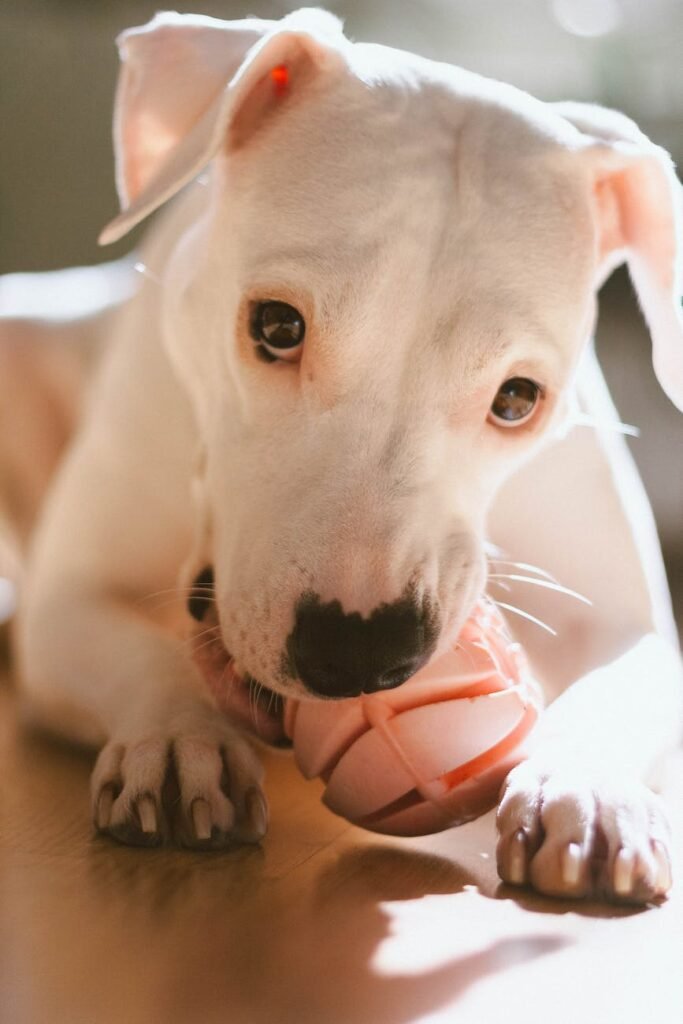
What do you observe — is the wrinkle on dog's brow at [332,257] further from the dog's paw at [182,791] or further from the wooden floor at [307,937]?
the wooden floor at [307,937]

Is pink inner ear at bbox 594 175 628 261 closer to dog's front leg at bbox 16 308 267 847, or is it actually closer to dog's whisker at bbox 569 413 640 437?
dog's whisker at bbox 569 413 640 437

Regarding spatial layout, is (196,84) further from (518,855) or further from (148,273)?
(518,855)

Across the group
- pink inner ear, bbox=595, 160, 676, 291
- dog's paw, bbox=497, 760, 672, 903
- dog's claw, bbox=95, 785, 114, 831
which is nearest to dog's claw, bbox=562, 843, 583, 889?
dog's paw, bbox=497, 760, 672, 903

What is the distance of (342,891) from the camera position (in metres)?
1.40

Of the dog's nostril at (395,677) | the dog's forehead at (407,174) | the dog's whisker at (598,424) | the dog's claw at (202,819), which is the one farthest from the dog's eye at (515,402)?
the dog's claw at (202,819)

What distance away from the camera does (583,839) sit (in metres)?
1.39

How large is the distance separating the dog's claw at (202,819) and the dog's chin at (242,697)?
14 cm

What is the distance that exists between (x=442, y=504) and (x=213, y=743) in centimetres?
38

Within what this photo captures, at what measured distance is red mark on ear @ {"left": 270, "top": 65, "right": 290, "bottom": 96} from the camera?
177 centimetres

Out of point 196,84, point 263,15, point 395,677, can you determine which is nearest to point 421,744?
point 395,677

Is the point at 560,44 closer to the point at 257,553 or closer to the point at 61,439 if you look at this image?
the point at 61,439

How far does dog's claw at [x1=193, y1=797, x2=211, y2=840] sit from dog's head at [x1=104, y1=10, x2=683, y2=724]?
0.54 feet

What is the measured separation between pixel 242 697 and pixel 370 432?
367 mm

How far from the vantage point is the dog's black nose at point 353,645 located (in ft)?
4.43
